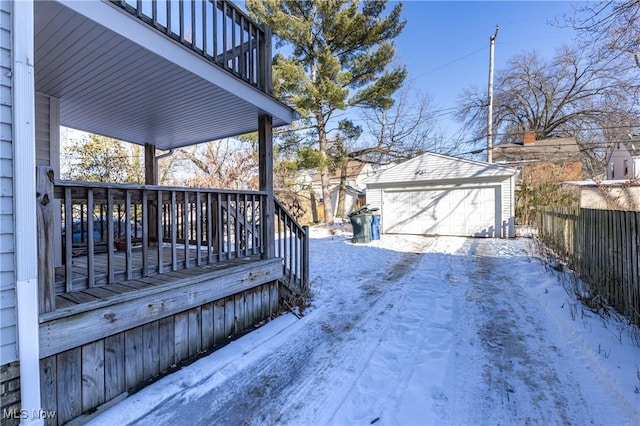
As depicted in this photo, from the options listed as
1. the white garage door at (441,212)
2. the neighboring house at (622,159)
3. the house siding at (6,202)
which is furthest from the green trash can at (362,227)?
the neighboring house at (622,159)

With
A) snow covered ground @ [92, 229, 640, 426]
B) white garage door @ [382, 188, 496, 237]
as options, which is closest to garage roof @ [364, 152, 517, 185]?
white garage door @ [382, 188, 496, 237]

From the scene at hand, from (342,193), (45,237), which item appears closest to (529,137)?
(342,193)

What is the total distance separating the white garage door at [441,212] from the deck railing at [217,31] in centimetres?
964

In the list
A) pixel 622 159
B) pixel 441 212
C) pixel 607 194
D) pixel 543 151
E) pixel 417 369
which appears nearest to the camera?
pixel 417 369

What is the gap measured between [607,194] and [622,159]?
12.3m

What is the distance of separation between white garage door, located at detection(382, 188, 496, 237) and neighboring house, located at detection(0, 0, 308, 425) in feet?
29.0

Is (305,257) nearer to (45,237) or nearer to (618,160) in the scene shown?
(45,237)

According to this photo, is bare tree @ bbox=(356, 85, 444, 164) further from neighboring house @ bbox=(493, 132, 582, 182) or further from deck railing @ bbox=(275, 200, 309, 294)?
deck railing @ bbox=(275, 200, 309, 294)

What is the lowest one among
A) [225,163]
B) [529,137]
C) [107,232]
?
[107,232]

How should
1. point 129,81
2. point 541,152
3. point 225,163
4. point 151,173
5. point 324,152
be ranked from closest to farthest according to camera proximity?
point 129,81, point 151,173, point 225,163, point 324,152, point 541,152

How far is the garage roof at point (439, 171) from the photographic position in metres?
11.0

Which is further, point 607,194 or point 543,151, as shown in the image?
point 543,151

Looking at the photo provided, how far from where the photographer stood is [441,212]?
39.3ft

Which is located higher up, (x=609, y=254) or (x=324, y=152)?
(x=324, y=152)
